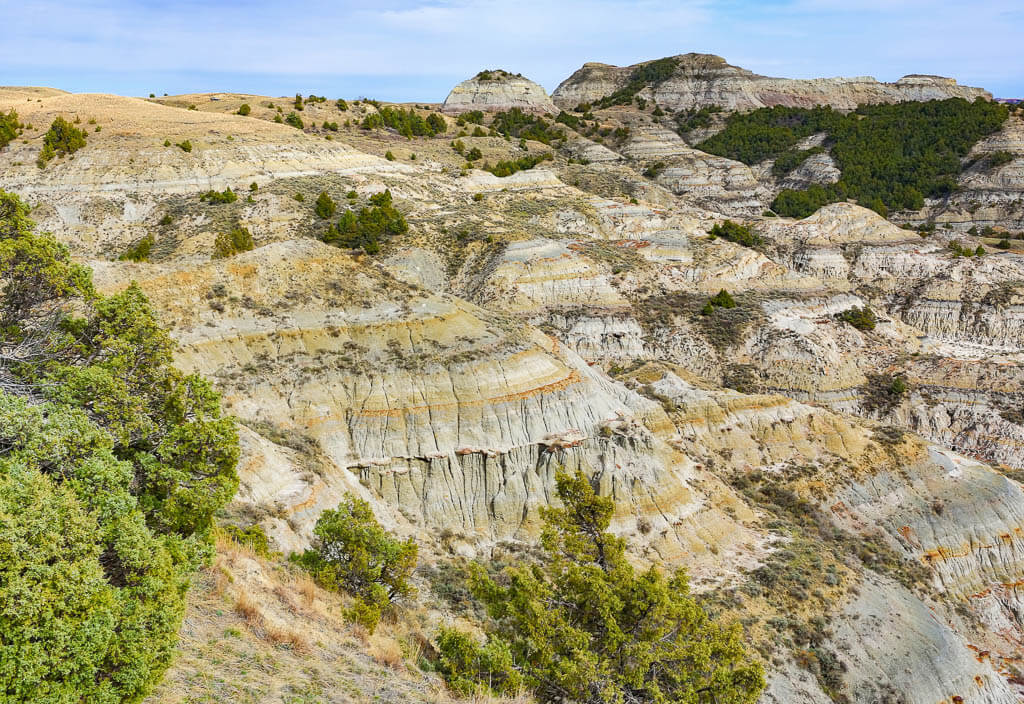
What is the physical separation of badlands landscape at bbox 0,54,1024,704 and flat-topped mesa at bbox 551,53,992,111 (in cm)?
7461

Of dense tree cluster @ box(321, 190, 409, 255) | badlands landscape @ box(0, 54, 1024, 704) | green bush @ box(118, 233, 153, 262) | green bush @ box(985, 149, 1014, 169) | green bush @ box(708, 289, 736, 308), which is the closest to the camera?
badlands landscape @ box(0, 54, 1024, 704)

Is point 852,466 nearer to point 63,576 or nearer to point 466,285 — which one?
point 466,285

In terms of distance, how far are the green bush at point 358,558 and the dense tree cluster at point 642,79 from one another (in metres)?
153

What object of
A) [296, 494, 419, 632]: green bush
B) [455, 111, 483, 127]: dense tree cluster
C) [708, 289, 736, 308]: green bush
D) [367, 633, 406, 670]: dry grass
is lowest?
[367, 633, 406, 670]: dry grass

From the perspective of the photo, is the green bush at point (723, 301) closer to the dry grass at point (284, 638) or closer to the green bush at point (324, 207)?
the green bush at point (324, 207)

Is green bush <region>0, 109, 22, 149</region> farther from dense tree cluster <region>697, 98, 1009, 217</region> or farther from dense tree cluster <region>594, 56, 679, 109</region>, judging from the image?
dense tree cluster <region>594, 56, 679, 109</region>

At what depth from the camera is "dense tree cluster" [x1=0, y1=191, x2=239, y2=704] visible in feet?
28.5

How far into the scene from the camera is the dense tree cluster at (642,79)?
518 feet

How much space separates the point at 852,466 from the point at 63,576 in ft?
124

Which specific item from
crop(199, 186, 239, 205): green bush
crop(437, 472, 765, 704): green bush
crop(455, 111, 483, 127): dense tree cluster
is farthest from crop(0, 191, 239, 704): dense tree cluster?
crop(455, 111, 483, 127): dense tree cluster

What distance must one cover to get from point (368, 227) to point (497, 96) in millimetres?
90641

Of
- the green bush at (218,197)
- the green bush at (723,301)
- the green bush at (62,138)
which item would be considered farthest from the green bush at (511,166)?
the green bush at (62,138)

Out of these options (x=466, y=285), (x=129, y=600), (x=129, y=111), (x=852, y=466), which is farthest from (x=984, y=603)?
(x=129, y=111)

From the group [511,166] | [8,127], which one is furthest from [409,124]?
[8,127]
